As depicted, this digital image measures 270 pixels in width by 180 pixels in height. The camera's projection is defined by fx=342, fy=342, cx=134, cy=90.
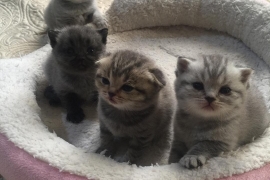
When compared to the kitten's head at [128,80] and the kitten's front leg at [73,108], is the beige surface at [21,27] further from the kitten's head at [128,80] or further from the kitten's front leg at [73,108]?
the kitten's head at [128,80]

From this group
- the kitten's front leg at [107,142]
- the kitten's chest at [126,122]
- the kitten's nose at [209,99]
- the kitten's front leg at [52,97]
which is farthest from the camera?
the kitten's front leg at [52,97]

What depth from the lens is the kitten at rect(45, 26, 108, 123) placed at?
1.60 metres

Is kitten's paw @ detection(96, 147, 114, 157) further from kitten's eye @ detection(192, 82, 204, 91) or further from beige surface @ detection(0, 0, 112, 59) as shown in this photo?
beige surface @ detection(0, 0, 112, 59)

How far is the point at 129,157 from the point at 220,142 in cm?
37

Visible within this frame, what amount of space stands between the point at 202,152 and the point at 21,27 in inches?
64.8

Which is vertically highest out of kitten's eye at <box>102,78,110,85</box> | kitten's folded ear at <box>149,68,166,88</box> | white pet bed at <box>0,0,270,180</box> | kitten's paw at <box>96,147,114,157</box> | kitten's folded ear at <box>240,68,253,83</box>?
kitten's folded ear at <box>240,68,253,83</box>

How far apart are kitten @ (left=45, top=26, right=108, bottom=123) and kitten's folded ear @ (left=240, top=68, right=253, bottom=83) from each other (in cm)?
70

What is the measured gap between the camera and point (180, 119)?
1.35 meters

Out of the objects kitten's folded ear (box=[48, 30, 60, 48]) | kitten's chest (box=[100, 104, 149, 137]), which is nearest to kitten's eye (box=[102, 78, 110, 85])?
kitten's chest (box=[100, 104, 149, 137])

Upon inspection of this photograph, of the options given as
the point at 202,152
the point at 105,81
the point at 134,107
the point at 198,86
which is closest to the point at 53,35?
the point at 105,81

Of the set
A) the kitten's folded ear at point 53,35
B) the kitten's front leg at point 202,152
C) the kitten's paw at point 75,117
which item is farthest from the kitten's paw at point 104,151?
the kitten's folded ear at point 53,35

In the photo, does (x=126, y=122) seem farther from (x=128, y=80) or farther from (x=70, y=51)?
(x=70, y=51)

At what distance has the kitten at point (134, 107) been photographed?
1240 millimetres

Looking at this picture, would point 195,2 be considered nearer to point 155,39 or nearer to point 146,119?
point 155,39
